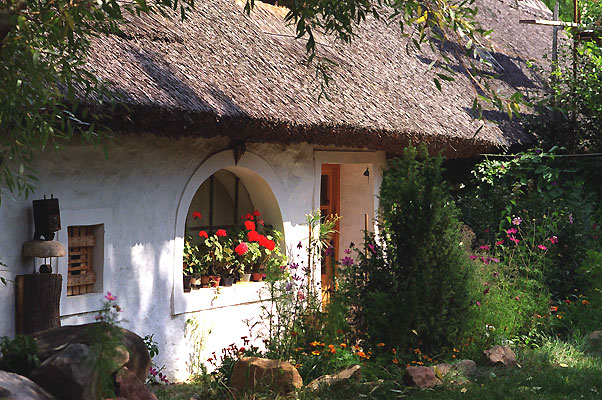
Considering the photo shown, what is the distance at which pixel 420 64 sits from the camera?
1005cm

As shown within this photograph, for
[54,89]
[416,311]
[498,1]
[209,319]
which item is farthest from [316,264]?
[498,1]

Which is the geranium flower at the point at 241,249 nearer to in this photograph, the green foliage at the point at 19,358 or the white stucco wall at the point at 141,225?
the white stucco wall at the point at 141,225

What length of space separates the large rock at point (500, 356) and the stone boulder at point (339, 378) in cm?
130

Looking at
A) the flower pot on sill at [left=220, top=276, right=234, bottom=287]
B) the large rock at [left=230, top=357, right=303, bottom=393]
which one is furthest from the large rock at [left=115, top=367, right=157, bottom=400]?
the flower pot on sill at [left=220, top=276, right=234, bottom=287]

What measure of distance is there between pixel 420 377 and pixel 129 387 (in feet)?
8.18

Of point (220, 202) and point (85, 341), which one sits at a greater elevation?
point (220, 202)

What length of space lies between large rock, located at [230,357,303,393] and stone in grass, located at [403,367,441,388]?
83 cm

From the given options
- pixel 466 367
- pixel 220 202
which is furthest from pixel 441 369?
pixel 220 202

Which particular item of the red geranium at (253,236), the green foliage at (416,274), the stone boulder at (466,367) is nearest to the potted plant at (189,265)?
the red geranium at (253,236)

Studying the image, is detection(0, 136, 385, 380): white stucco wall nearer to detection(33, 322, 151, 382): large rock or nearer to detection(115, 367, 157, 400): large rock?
detection(33, 322, 151, 382): large rock

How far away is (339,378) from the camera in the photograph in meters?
5.43

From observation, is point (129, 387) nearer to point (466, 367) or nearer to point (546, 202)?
point (466, 367)

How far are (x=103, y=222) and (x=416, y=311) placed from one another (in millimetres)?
2567

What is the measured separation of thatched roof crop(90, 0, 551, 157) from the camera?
5781 mm
